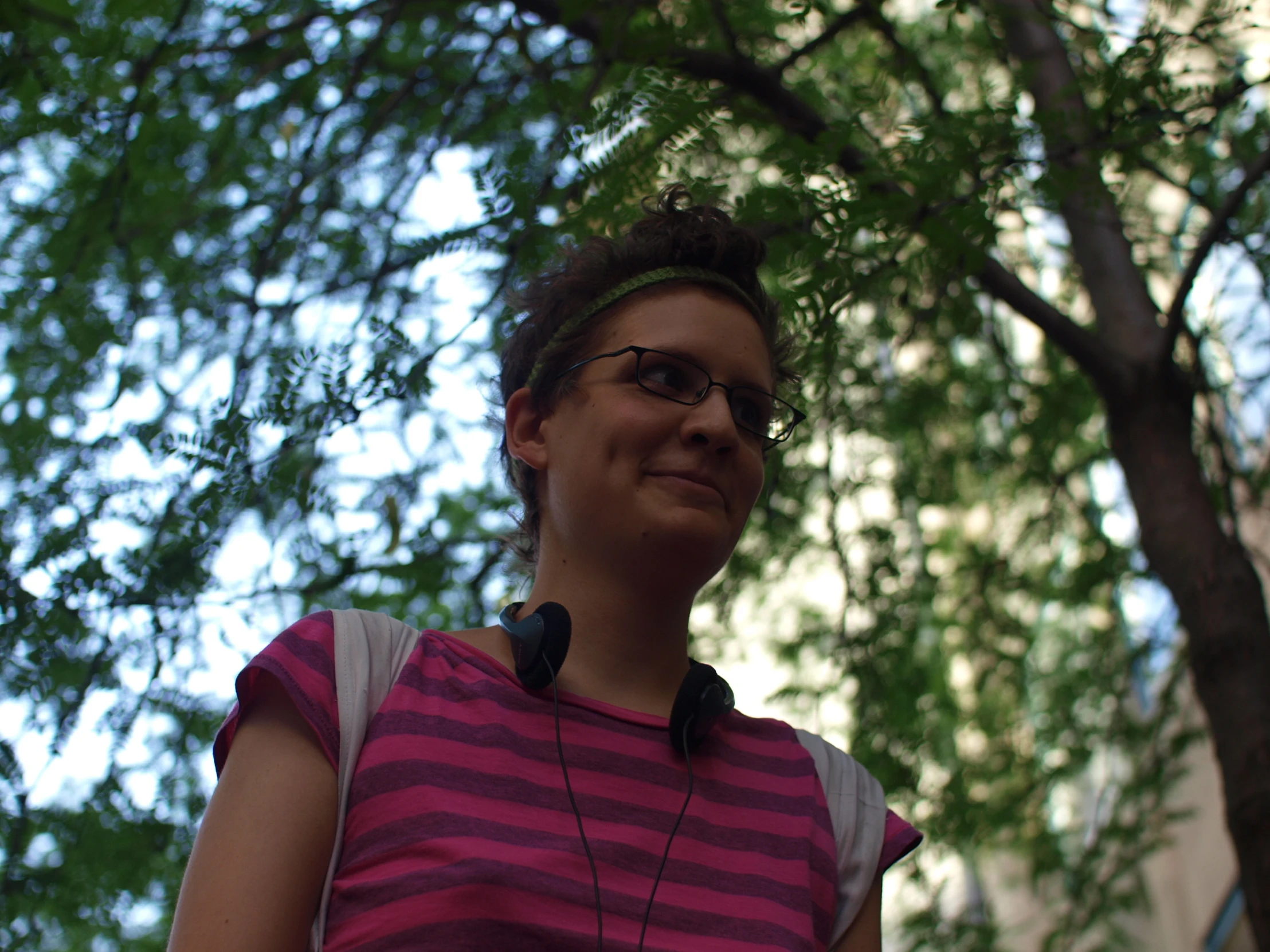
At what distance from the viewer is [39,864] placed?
9.00 ft

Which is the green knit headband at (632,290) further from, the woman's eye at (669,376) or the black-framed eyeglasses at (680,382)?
the woman's eye at (669,376)

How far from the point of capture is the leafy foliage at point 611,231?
7.98ft

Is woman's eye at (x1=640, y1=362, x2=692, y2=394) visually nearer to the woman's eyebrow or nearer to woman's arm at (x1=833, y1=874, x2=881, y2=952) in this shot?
the woman's eyebrow

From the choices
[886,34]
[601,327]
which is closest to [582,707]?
[601,327]

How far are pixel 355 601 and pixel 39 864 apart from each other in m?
1.03

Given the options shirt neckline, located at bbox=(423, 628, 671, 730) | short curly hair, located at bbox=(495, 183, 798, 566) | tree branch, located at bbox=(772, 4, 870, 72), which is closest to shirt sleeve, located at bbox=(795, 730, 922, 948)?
shirt neckline, located at bbox=(423, 628, 671, 730)

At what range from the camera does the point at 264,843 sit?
1.36 m

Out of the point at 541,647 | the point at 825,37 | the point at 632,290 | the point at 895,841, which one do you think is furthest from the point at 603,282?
the point at 825,37

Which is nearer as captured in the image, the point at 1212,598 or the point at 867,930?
the point at 867,930

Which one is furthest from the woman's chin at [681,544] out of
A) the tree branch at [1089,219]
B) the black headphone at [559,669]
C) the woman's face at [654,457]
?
the tree branch at [1089,219]

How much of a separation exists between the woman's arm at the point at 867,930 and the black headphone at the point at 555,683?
14.9 inches

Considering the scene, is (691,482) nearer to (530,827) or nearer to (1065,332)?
(530,827)

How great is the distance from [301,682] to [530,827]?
0.36 metres

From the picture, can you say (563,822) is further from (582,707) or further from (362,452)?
(362,452)
